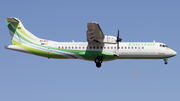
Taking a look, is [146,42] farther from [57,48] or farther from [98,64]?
[57,48]

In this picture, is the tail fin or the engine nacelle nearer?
the engine nacelle

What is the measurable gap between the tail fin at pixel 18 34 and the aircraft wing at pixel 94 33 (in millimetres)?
6543

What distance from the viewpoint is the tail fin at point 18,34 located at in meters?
35.2

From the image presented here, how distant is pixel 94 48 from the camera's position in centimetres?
3391

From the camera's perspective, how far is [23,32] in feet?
117

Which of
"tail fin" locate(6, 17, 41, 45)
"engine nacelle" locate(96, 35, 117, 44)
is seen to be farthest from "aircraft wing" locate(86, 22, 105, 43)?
"tail fin" locate(6, 17, 41, 45)

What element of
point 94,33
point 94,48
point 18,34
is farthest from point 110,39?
point 18,34

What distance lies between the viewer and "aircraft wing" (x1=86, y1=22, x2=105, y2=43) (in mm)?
30584

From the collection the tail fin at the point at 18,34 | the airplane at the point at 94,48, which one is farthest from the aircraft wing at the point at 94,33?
the tail fin at the point at 18,34

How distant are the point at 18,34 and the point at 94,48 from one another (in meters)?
9.15

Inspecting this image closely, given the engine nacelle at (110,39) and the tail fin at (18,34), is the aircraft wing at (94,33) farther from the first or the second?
the tail fin at (18,34)

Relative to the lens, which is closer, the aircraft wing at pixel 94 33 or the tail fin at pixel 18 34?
the aircraft wing at pixel 94 33

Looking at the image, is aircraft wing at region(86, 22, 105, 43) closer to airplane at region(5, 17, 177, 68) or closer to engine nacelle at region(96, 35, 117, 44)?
airplane at region(5, 17, 177, 68)

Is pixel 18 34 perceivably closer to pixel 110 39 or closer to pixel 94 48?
pixel 94 48
